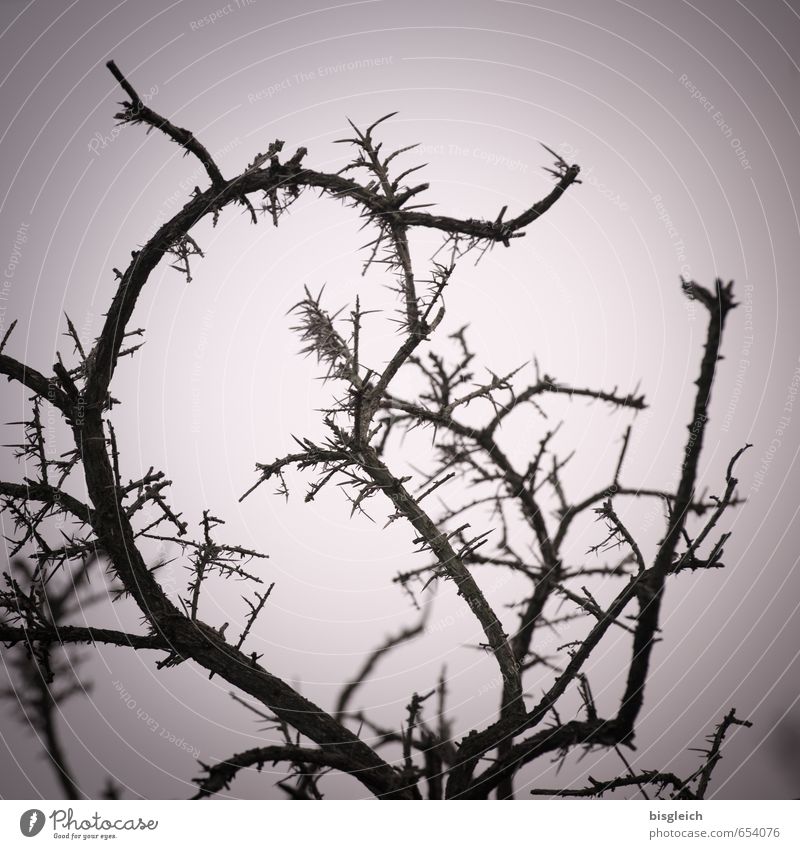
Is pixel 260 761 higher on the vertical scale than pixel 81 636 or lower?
lower
